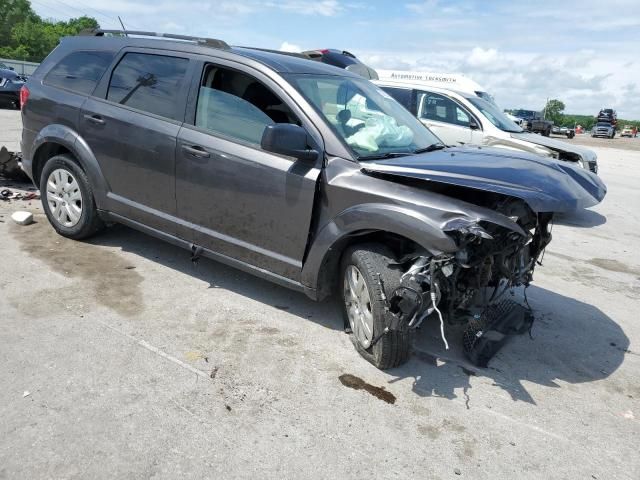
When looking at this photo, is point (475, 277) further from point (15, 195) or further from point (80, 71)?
point (15, 195)

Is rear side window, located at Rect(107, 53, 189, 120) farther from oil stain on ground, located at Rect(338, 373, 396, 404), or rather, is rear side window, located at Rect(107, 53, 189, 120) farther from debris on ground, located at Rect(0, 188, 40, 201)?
debris on ground, located at Rect(0, 188, 40, 201)

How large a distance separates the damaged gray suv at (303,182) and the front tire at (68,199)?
0.02m

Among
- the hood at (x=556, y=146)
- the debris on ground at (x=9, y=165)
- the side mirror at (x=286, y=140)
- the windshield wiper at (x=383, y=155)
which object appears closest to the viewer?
the side mirror at (x=286, y=140)

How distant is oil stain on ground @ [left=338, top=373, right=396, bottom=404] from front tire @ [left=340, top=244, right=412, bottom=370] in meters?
0.19

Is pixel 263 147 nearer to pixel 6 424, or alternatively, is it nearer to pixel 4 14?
pixel 6 424

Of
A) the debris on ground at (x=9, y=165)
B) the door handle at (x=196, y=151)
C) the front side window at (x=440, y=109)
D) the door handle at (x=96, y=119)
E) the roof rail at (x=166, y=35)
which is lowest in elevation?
the debris on ground at (x=9, y=165)

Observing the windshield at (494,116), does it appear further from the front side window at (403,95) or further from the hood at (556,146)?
the front side window at (403,95)

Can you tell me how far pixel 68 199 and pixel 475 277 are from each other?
387 centimetres

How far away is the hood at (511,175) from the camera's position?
3.17 metres

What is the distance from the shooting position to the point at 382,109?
455 cm

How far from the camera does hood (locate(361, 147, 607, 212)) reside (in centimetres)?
317

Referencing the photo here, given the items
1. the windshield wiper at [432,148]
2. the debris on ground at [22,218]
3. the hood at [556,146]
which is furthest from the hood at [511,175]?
the hood at [556,146]

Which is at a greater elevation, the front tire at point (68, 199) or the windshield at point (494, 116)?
the windshield at point (494, 116)

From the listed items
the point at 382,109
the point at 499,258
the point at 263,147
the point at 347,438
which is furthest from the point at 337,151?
the point at 347,438
